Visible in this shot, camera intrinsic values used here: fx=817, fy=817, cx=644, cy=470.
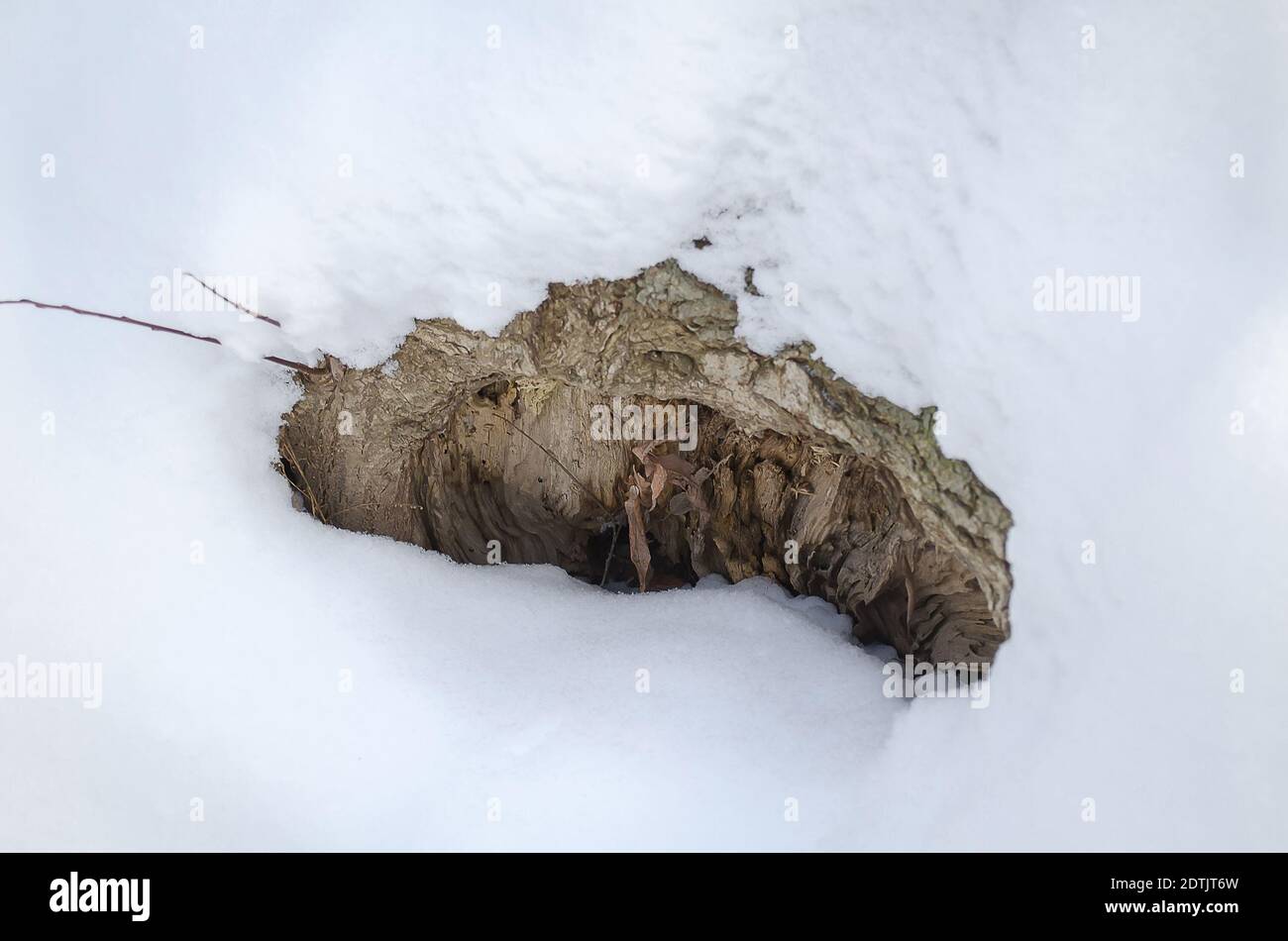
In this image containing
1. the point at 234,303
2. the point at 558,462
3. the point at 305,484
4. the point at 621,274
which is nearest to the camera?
the point at 621,274

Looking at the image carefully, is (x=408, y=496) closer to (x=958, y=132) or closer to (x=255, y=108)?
(x=255, y=108)

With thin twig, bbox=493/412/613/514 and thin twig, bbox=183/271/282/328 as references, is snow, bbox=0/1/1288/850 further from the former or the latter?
thin twig, bbox=493/412/613/514

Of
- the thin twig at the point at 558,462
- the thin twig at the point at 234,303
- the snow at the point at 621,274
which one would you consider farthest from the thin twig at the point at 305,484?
the thin twig at the point at 558,462

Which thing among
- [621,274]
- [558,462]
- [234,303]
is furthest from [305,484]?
[621,274]

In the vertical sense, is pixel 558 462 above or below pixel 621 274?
below

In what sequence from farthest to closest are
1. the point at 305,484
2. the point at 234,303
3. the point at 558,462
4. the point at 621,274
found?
the point at 558,462
the point at 305,484
the point at 234,303
the point at 621,274

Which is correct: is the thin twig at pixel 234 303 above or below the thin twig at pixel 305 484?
above

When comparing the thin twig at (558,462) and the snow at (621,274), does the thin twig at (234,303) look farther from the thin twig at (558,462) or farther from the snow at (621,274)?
the thin twig at (558,462)

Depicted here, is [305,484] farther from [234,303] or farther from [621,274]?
[621,274]

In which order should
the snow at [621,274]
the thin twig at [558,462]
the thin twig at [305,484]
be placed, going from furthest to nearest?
the thin twig at [558,462] < the thin twig at [305,484] < the snow at [621,274]

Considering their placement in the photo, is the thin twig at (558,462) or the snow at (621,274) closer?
the snow at (621,274)
